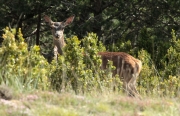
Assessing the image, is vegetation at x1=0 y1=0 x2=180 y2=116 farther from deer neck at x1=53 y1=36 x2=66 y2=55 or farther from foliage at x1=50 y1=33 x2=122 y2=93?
deer neck at x1=53 y1=36 x2=66 y2=55

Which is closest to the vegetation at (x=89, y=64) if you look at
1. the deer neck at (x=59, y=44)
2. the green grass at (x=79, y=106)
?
the green grass at (x=79, y=106)

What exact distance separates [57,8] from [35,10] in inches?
35.5

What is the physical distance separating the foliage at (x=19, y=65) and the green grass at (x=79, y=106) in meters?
1.10

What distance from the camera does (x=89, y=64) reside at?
35.0 feet

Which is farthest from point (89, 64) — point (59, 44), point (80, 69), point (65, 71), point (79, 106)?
point (79, 106)

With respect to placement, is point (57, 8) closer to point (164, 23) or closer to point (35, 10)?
point (35, 10)

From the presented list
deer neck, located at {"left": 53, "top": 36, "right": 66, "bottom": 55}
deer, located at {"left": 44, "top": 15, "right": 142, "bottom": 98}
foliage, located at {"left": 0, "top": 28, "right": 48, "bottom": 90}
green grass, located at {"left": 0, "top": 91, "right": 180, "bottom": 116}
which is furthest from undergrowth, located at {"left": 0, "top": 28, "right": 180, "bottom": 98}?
deer neck, located at {"left": 53, "top": 36, "right": 66, "bottom": 55}

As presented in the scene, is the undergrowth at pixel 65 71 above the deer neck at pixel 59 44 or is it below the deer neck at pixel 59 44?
below

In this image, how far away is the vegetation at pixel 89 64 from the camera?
6355 millimetres

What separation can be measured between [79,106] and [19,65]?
9.05ft

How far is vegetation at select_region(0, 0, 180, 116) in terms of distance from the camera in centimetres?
636

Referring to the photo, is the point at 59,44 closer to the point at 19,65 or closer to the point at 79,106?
the point at 19,65

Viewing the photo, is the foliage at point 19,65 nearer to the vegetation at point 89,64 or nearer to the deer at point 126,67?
the vegetation at point 89,64

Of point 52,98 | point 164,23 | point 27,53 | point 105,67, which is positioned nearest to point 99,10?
point 164,23
